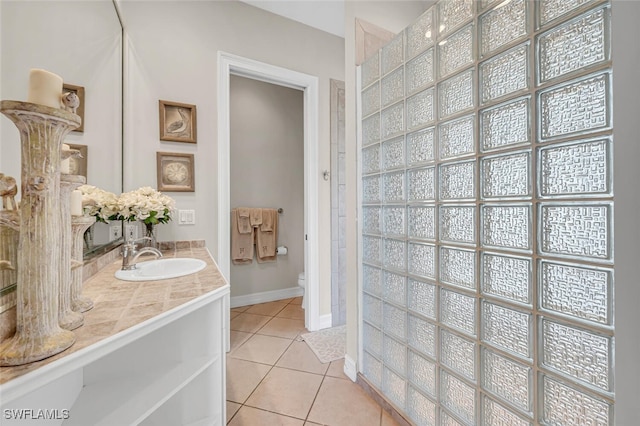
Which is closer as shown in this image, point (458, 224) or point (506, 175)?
point (506, 175)

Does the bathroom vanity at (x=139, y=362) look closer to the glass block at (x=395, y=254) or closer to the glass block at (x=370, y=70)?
the glass block at (x=395, y=254)

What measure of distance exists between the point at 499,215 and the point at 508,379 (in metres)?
0.56

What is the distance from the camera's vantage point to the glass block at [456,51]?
1.08 m

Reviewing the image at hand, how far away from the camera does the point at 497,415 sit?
98cm

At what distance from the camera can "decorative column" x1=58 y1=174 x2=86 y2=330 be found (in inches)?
26.8

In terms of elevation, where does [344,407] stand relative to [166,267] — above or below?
below

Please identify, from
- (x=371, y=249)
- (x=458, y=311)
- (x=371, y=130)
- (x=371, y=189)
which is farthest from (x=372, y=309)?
(x=371, y=130)

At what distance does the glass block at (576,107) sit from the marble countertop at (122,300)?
1.24m

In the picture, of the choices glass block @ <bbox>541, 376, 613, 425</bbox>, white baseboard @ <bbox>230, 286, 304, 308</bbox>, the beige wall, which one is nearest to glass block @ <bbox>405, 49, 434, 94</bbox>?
glass block @ <bbox>541, 376, 613, 425</bbox>

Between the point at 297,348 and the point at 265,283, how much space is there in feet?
4.08

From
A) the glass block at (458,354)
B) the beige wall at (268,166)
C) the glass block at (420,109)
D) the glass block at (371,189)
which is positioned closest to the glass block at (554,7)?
the glass block at (420,109)

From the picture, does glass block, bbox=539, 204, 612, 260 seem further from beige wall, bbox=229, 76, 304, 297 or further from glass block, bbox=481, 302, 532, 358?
beige wall, bbox=229, 76, 304, 297

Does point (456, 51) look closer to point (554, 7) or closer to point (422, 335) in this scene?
point (554, 7)

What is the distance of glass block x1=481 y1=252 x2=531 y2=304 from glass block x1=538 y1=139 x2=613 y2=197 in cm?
Answer: 24
